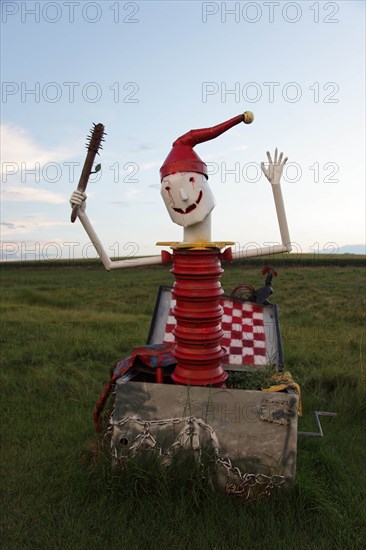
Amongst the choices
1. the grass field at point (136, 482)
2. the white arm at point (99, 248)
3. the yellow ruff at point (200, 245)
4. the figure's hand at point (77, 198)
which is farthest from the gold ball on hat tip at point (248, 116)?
the grass field at point (136, 482)

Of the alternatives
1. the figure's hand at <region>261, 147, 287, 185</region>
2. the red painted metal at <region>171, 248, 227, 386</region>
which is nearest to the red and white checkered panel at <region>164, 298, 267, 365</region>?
the red painted metal at <region>171, 248, 227, 386</region>

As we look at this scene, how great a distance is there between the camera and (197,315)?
10.5ft

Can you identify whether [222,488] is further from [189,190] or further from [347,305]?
[347,305]

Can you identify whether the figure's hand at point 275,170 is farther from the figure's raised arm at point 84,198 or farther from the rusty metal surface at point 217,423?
the rusty metal surface at point 217,423

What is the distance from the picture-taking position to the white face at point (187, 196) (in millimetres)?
3217

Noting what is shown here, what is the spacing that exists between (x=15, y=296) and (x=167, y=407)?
13165 mm

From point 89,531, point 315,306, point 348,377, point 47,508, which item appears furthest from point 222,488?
point 315,306

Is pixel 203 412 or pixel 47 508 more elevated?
pixel 203 412

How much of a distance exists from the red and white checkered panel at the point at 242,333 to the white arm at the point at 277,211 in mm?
1153

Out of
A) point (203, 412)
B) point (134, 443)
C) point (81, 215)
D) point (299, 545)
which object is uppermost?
point (81, 215)

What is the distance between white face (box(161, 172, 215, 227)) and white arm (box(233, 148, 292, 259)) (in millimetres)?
481

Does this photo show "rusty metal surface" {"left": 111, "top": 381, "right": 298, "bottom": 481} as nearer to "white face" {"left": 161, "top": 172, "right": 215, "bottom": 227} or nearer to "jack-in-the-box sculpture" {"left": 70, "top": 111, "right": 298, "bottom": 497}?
"jack-in-the-box sculpture" {"left": 70, "top": 111, "right": 298, "bottom": 497}

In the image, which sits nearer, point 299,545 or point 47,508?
point 299,545

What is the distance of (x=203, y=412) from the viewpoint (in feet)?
10.1
